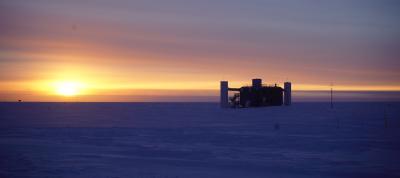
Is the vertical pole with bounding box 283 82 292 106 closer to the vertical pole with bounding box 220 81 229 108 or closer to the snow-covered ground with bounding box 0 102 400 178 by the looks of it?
the vertical pole with bounding box 220 81 229 108

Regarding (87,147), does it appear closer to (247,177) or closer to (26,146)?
(26,146)

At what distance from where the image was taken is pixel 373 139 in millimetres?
29469

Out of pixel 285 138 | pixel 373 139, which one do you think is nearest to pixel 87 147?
pixel 285 138

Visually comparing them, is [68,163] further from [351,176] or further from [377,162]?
[377,162]

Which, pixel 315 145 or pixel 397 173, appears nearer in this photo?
pixel 397 173

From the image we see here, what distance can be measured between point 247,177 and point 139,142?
40.2ft

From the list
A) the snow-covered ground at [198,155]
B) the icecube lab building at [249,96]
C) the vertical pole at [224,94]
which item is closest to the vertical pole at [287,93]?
the icecube lab building at [249,96]

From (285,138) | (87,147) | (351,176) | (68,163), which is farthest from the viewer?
(285,138)

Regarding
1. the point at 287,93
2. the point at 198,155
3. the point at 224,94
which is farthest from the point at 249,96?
the point at 198,155

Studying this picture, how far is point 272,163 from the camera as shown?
2020 cm

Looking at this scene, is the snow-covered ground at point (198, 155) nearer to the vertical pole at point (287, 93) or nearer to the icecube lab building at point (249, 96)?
the icecube lab building at point (249, 96)

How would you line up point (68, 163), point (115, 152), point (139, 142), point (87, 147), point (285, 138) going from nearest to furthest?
1. point (68, 163)
2. point (115, 152)
3. point (87, 147)
4. point (139, 142)
5. point (285, 138)

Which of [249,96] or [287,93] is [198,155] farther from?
[287,93]

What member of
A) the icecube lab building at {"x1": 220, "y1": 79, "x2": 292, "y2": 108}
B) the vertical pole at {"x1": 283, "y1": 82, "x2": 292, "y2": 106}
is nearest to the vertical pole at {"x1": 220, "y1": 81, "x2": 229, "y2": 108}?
the icecube lab building at {"x1": 220, "y1": 79, "x2": 292, "y2": 108}
